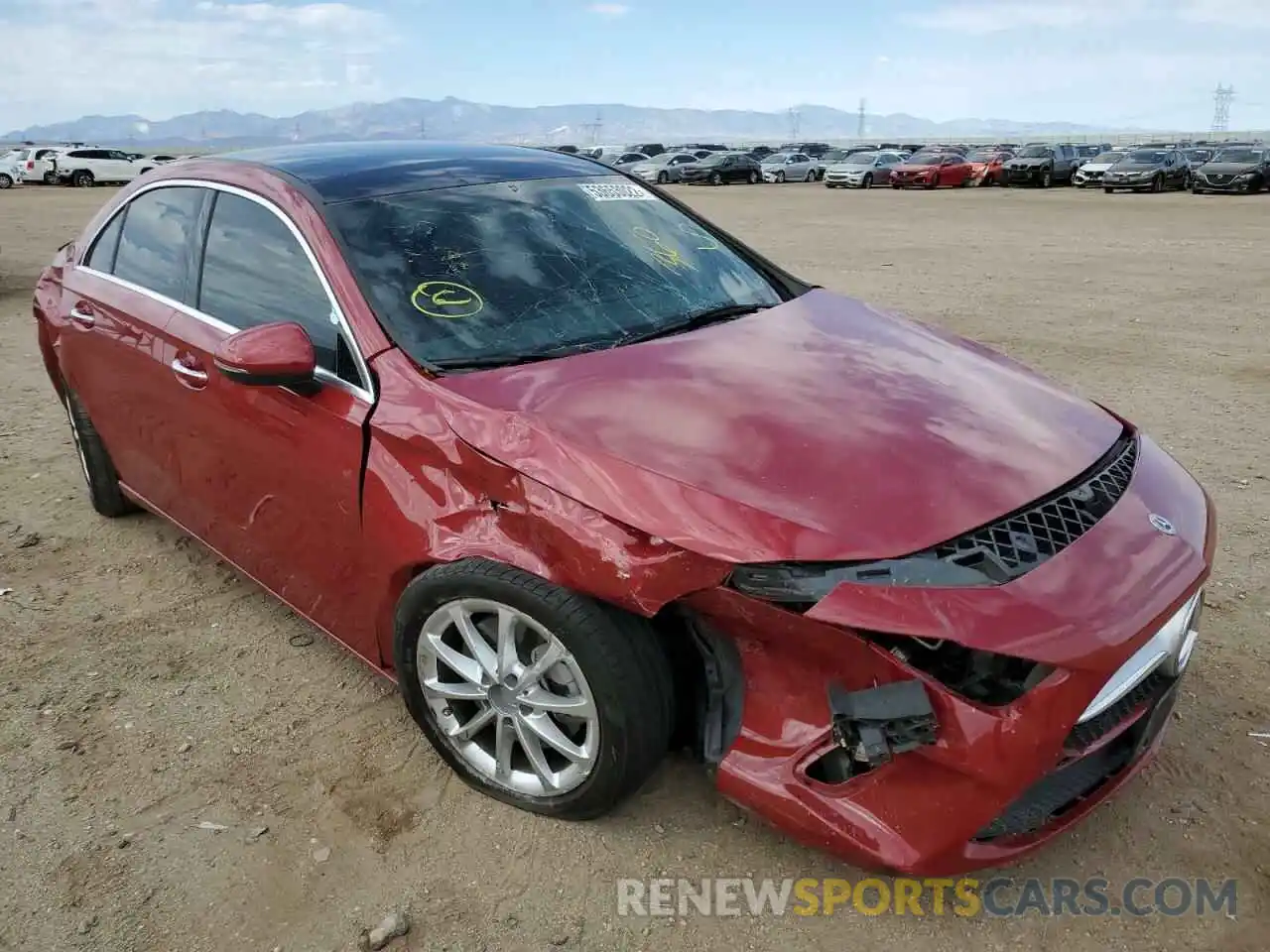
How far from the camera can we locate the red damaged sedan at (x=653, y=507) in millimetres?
1961

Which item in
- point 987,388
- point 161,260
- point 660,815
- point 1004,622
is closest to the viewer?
point 1004,622

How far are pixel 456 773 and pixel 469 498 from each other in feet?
2.71

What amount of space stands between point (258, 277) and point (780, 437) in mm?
1770

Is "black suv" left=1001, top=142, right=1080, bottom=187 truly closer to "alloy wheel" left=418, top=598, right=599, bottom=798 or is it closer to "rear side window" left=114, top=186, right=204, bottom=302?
"rear side window" left=114, top=186, right=204, bottom=302

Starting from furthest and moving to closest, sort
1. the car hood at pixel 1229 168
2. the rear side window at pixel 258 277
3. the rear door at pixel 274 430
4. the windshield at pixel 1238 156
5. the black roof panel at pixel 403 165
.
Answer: the windshield at pixel 1238 156 < the car hood at pixel 1229 168 < the black roof panel at pixel 403 165 < the rear side window at pixel 258 277 < the rear door at pixel 274 430

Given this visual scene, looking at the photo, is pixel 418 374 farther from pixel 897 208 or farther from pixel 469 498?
pixel 897 208

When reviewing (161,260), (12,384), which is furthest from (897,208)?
(161,260)

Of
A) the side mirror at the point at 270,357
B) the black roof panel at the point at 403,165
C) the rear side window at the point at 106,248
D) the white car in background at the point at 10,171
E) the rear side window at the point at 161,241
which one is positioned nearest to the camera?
the side mirror at the point at 270,357

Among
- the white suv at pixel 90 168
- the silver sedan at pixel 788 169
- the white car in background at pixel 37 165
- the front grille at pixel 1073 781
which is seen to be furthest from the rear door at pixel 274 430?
the silver sedan at pixel 788 169

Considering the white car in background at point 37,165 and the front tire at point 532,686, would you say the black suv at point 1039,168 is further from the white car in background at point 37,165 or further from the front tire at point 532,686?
the front tire at point 532,686

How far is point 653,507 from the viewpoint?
2068 mm

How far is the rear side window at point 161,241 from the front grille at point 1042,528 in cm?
265

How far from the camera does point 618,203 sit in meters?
3.51

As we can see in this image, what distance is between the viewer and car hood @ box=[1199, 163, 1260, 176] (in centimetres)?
2619
